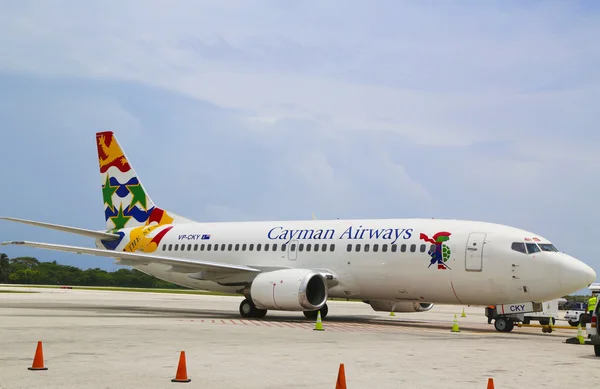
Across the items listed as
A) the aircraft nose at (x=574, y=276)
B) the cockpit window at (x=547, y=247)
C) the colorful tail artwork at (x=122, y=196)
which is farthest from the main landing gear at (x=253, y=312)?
the aircraft nose at (x=574, y=276)

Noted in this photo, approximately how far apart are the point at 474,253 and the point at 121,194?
18.8 metres

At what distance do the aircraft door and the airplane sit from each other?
0.14ft

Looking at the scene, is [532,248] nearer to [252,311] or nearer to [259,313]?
[259,313]

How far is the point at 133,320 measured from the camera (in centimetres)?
2534

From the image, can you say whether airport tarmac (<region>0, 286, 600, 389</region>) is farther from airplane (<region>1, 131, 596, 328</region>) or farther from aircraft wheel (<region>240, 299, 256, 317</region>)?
aircraft wheel (<region>240, 299, 256, 317</region>)

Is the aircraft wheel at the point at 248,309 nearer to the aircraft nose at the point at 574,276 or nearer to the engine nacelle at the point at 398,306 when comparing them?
the engine nacelle at the point at 398,306

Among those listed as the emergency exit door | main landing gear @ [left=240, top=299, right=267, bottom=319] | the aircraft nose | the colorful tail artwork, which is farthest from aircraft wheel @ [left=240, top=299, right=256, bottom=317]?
the aircraft nose

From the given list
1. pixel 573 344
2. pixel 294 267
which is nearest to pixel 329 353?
pixel 573 344

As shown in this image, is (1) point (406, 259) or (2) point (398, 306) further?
(2) point (398, 306)

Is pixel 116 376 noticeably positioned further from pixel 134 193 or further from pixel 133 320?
pixel 134 193

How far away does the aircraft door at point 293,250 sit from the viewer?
96.7ft

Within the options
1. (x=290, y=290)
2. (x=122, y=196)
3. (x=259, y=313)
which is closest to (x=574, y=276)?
(x=290, y=290)

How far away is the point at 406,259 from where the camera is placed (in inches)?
1025

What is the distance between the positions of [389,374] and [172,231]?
76.7 feet
